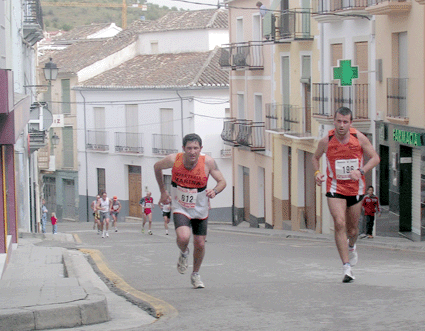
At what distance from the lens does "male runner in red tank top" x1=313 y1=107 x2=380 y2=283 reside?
8789 millimetres

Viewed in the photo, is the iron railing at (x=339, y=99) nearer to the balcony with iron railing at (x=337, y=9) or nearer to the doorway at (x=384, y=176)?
the doorway at (x=384, y=176)

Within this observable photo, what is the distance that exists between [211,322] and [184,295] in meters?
1.80

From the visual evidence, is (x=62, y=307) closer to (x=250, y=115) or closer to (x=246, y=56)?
(x=246, y=56)

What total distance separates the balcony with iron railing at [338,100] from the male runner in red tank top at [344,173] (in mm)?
13952

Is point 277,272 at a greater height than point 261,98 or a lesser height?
lesser

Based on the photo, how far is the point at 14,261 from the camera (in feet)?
44.4

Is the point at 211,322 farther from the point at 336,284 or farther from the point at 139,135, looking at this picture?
the point at 139,135

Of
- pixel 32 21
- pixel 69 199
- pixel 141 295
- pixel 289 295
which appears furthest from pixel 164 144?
pixel 289 295

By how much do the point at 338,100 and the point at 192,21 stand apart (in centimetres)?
2549

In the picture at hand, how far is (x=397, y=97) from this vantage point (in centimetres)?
2075

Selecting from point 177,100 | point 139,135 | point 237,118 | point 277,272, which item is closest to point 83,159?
point 139,135

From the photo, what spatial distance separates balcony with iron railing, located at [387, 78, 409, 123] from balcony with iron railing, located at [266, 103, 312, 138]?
605cm

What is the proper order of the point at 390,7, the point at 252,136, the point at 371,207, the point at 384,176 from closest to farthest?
the point at 390,7 < the point at 371,207 < the point at 384,176 < the point at 252,136

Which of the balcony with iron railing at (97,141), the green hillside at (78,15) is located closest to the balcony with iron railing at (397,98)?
the balcony with iron railing at (97,141)
